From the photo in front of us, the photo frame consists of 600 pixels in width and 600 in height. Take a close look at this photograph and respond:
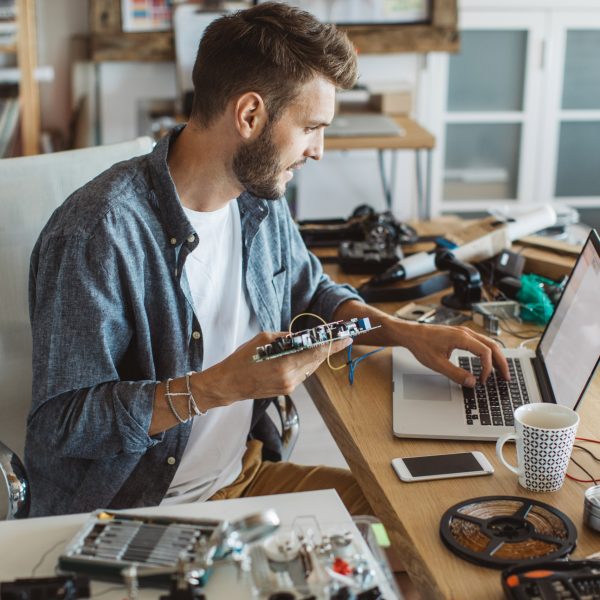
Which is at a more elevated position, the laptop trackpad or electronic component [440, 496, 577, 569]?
the laptop trackpad

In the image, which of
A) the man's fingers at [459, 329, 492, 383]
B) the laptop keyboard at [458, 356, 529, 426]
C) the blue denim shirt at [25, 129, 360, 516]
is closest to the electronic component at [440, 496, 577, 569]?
the laptop keyboard at [458, 356, 529, 426]

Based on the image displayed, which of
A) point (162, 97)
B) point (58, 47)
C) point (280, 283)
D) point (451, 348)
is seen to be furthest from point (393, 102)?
point (451, 348)

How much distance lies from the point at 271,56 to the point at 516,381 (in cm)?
66

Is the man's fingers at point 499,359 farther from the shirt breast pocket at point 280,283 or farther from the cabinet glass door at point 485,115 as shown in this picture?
the cabinet glass door at point 485,115

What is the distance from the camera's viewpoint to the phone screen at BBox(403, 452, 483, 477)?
1256mm

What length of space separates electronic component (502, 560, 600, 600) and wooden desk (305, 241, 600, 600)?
4 centimetres

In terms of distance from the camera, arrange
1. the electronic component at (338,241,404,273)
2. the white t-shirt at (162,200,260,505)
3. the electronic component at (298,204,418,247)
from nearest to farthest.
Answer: the white t-shirt at (162,200,260,505) < the electronic component at (338,241,404,273) < the electronic component at (298,204,418,247)

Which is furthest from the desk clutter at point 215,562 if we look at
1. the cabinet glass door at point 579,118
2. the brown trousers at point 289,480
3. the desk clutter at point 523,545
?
the cabinet glass door at point 579,118

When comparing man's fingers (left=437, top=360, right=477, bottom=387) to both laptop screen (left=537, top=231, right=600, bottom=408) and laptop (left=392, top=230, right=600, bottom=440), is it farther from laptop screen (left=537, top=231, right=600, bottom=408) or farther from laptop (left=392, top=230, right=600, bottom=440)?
laptop screen (left=537, top=231, right=600, bottom=408)

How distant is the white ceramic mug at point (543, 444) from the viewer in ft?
3.87

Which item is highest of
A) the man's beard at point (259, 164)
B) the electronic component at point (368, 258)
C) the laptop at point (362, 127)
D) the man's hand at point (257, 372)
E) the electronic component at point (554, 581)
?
the man's beard at point (259, 164)

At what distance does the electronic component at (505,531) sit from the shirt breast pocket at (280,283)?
688mm

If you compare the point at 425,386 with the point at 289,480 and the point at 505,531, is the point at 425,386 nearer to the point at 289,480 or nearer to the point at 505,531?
the point at 289,480

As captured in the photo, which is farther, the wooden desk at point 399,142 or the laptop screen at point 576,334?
the wooden desk at point 399,142
